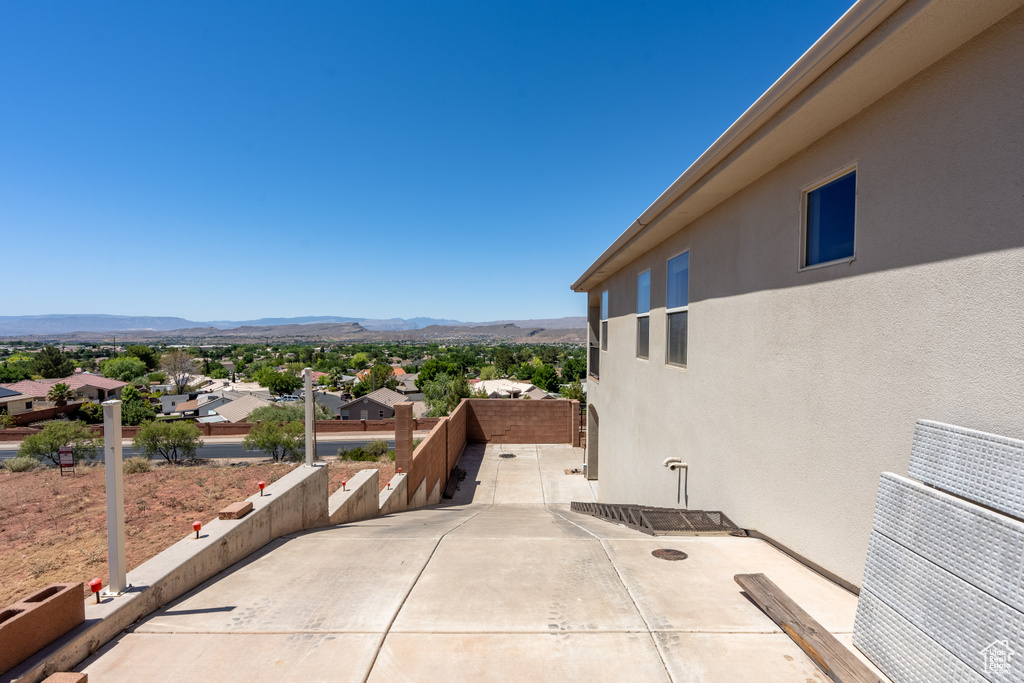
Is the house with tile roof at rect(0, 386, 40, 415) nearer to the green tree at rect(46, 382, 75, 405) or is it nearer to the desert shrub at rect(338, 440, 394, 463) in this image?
the green tree at rect(46, 382, 75, 405)

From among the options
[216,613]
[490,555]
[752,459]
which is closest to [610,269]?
[752,459]

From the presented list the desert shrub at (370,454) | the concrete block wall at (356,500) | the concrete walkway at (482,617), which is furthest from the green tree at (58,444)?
the concrete walkway at (482,617)

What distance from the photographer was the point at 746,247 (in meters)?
5.48

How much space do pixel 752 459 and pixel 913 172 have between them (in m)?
3.19

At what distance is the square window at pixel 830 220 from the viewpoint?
3.96m

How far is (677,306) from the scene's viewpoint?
7672 millimetres

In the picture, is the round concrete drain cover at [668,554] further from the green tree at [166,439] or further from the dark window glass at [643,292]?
the green tree at [166,439]

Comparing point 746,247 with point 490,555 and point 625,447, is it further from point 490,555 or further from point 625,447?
point 625,447

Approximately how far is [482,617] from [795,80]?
4.82 meters

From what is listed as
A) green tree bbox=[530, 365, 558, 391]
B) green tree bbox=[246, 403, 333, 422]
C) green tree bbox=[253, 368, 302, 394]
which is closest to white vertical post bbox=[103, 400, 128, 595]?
green tree bbox=[246, 403, 333, 422]

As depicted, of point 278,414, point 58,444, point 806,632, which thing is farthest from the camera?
point 278,414

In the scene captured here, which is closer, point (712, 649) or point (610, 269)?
point (712, 649)

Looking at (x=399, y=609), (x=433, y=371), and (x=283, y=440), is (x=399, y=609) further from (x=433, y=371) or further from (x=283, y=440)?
(x=433, y=371)

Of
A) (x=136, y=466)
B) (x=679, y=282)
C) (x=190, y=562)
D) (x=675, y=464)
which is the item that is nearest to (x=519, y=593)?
(x=190, y=562)
